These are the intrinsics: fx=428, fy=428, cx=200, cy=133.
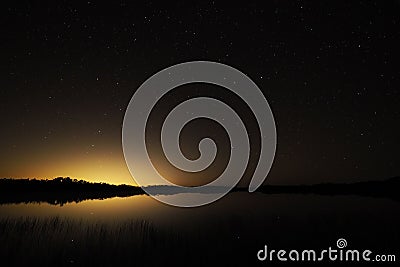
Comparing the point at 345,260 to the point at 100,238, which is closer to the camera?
the point at 345,260

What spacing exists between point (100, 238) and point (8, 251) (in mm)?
3184

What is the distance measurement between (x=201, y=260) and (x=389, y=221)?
448 inches

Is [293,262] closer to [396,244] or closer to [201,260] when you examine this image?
[201,260]

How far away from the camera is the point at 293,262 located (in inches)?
405

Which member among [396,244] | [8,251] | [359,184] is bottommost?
[8,251]

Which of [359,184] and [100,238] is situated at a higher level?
[359,184]

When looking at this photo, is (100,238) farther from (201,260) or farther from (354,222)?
(354,222)

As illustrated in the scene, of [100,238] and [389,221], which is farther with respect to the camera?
[389,221]

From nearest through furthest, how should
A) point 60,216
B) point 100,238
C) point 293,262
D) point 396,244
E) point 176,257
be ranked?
point 293,262 < point 176,257 < point 396,244 < point 100,238 < point 60,216

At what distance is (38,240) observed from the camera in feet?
43.4

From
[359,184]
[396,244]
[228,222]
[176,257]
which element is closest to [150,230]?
[228,222]

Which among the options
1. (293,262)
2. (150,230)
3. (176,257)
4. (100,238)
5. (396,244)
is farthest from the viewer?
(150,230)

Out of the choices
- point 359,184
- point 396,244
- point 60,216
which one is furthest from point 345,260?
point 359,184

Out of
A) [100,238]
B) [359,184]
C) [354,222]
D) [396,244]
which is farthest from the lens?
[359,184]
